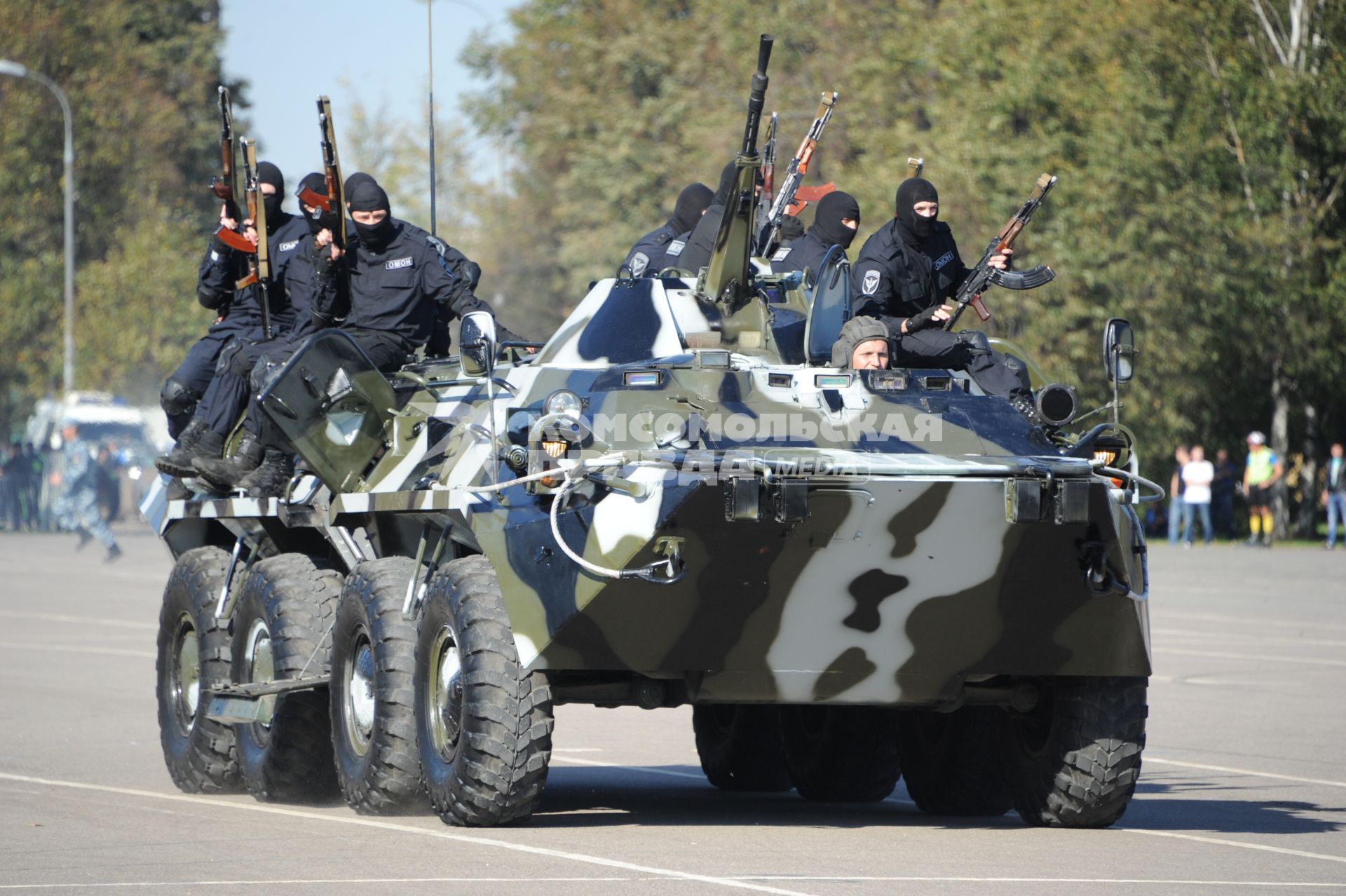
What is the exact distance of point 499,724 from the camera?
925 cm

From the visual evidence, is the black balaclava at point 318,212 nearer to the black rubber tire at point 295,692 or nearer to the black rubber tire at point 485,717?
the black rubber tire at point 295,692

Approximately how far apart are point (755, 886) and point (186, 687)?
5.65 meters

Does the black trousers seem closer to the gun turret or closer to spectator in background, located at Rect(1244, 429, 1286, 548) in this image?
the gun turret

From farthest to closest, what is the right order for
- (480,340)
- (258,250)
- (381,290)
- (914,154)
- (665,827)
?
(914,154)
(258,250)
(381,290)
(665,827)
(480,340)

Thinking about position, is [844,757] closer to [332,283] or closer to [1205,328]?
[332,283]

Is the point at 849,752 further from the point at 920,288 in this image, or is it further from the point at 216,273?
the point at 216,273

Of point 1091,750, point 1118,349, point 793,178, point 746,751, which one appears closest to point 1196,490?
point 793,178

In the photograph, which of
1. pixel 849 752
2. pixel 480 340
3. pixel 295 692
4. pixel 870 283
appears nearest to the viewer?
pixel 480 340

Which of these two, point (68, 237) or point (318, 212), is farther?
point (68, 237)

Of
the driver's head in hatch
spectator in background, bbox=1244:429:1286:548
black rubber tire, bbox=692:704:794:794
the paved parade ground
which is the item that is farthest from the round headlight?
spectator in background, bbox=1244:429:1286:548

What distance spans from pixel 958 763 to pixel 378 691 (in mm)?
2663

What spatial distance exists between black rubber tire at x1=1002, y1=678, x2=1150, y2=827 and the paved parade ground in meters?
0.14

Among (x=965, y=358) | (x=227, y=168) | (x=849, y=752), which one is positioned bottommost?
(x=849, y=752)

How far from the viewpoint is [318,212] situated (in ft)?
42.1
